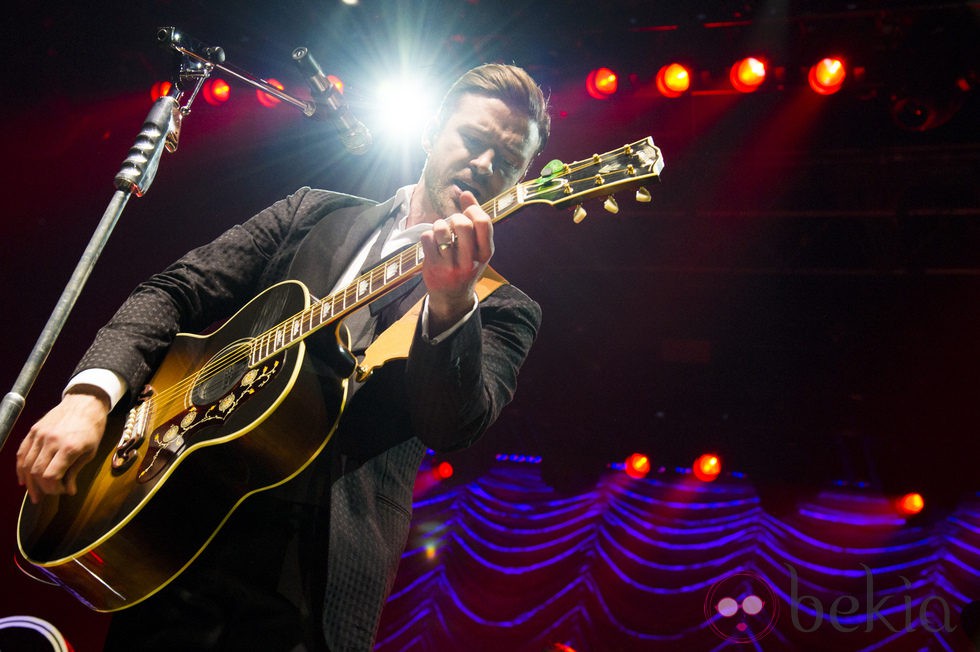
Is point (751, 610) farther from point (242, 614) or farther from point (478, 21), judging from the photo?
point (242, 614)

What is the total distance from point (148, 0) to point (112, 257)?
2055 millimetres

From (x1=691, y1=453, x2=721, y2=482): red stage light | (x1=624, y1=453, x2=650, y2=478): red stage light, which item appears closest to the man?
(x1=691, y1=453, x2=721, y2=482): red stage light

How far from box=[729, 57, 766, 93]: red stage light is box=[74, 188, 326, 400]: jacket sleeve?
3.78 meters

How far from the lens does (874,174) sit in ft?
19.5

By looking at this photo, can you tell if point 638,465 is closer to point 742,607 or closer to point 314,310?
point 742,607

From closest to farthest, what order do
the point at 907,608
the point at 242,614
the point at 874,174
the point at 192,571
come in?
1. the point at 242,614
2. the point at 192,571
3. the point at 874,174
4. the point at 907,608

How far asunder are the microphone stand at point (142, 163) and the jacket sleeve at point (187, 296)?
174mm

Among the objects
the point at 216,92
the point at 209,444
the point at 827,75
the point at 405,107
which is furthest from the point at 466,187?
the point at 216,92

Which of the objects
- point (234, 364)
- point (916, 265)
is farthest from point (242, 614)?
point (916, 265)

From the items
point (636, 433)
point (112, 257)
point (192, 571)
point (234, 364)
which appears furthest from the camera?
point (636, 433)

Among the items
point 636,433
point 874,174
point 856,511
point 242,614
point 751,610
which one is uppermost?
point 874,174

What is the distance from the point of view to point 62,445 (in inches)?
66.4

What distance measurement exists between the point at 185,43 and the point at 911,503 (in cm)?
826

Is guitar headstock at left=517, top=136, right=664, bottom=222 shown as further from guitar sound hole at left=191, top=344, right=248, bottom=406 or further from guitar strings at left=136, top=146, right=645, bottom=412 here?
guitar sound hole at left=191, top=344, right=248, bottom=406
